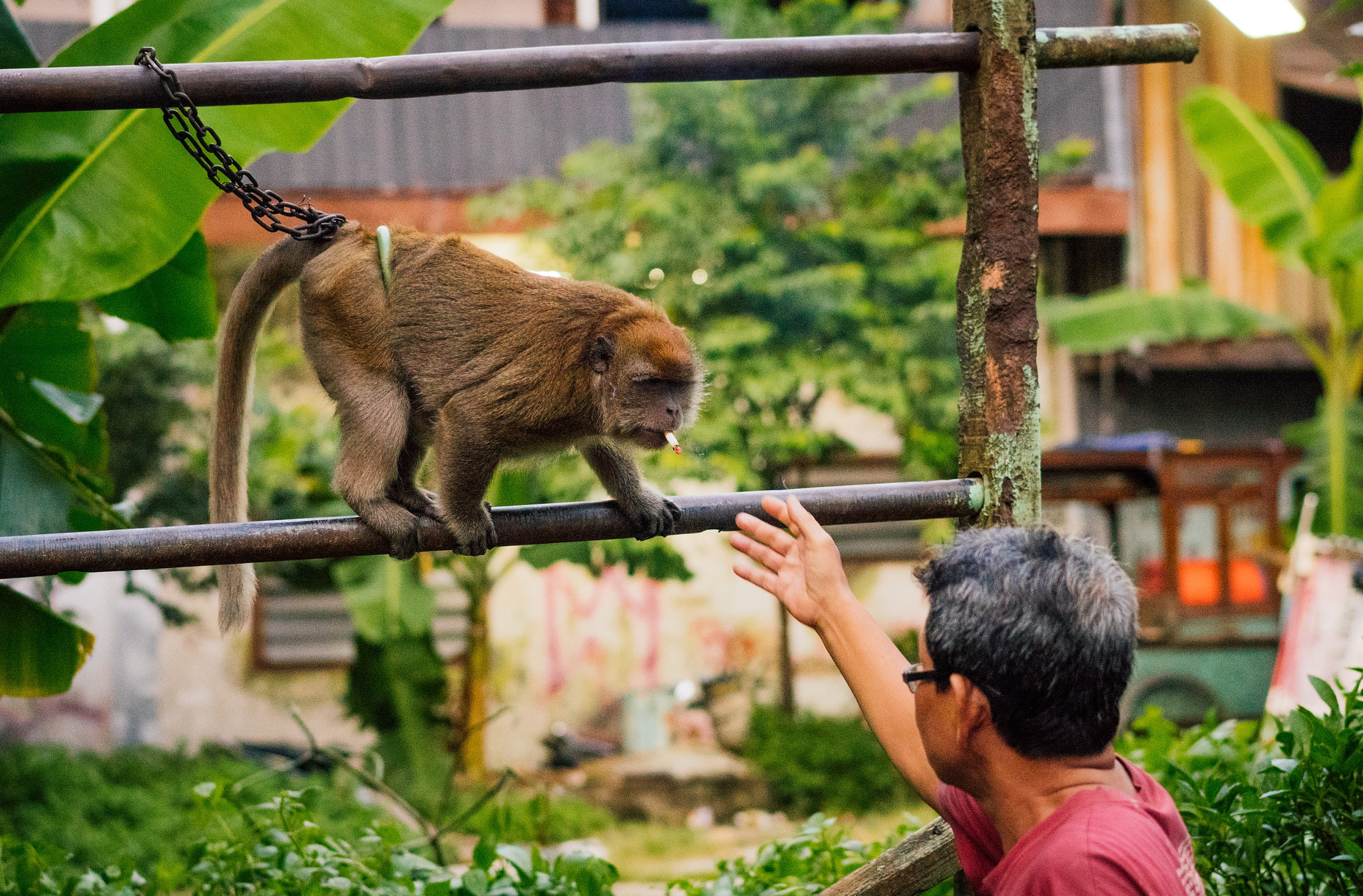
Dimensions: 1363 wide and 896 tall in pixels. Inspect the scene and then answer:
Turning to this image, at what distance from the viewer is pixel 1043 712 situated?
1.39 m

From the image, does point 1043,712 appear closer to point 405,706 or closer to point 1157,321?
point 405,706

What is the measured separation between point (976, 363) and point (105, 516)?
2508mm

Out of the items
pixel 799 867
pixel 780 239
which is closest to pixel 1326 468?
pixel 780 239

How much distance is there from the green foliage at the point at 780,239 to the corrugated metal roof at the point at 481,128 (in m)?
1.18

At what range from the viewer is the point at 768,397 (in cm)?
749

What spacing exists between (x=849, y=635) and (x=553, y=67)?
106 centimetres

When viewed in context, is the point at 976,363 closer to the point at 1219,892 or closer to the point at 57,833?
the point at 1219,892

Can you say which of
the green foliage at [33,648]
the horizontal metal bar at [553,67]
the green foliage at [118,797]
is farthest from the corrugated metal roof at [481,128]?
the horizontal metal bar at [553,67]

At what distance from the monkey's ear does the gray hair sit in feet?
3.50

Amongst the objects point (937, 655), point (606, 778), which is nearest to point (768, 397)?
point (606, 778)

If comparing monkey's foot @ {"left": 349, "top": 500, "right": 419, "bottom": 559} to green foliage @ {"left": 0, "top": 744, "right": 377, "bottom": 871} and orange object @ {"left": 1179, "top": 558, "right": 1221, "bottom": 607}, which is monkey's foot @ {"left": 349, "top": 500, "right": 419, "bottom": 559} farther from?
orange object @ {"left": 1179, "top": 558, "right": 1221, "bottom": 607}

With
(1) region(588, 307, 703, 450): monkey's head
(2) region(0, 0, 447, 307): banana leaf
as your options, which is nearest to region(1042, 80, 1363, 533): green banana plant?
(1) region(588, 307, 703, 450): monkey's head

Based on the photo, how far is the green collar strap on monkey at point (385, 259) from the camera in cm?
236

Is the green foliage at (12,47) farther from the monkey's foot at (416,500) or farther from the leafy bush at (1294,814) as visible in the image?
the leafy bush at (1294,814)
